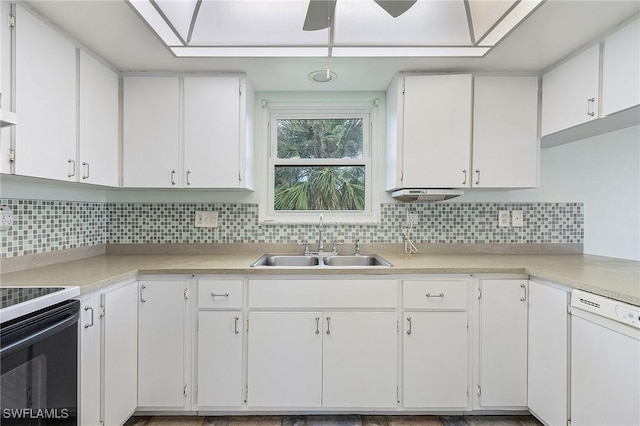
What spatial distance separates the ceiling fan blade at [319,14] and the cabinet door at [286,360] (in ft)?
5.16

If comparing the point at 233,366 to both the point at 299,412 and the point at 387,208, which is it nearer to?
the point at 299,412

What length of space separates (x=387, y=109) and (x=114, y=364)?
7.80 ft

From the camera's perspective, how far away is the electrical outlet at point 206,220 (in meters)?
2.44

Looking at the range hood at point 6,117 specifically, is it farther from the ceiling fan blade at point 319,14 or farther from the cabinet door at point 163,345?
the ceiling fan blade at point 319,14

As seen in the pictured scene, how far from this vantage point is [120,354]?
1.65 meters

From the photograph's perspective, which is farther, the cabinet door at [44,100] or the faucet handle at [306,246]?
the faucet handle at [306,246]

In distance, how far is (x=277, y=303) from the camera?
5.97ft

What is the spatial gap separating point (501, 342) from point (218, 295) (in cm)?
167

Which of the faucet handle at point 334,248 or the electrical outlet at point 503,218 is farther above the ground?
the electrical outlet at point 503,218

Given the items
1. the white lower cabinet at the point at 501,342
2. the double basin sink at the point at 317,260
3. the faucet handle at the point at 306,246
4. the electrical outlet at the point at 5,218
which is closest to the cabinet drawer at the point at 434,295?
the white lower cabinet at the point at 501,342

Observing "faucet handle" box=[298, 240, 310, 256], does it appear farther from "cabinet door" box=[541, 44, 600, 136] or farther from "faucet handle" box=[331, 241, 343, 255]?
"cabinet door" box=[541, 44, 600, 136]

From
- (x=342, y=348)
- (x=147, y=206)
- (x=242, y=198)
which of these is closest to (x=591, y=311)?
(x=342, y=348)

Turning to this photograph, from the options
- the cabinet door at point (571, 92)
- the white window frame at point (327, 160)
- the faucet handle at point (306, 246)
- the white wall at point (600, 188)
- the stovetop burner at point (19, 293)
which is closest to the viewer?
the stovetop burner at point (19, 293)

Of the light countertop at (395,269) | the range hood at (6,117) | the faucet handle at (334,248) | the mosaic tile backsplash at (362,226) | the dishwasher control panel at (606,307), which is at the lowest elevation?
the dishwasher control panel at (606,307)
